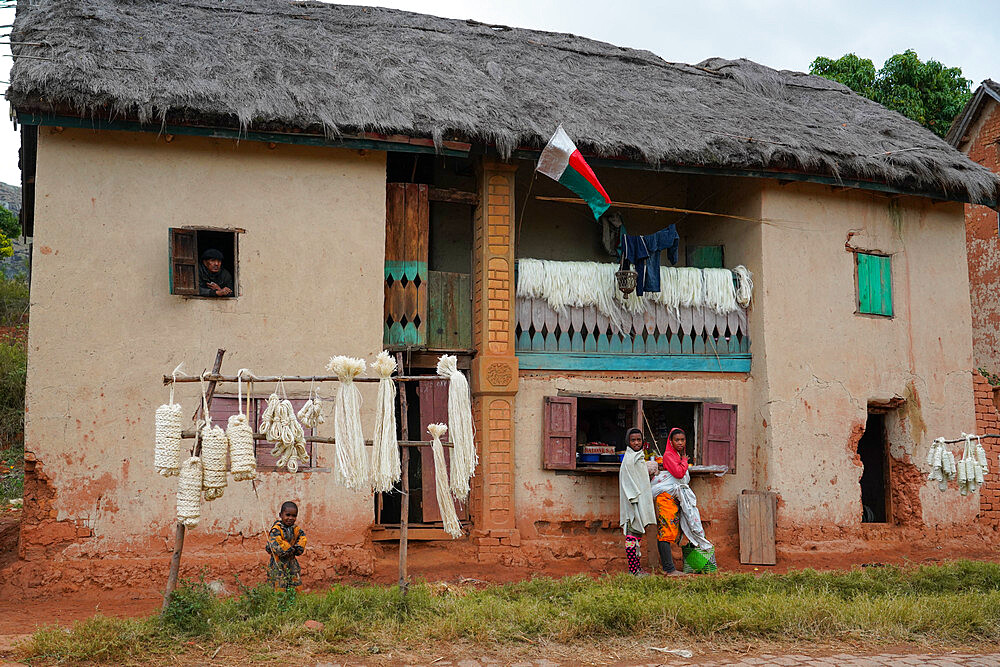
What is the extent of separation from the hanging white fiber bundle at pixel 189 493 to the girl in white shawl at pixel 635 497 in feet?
16.0

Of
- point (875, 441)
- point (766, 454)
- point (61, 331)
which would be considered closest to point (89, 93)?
point (61, 331)

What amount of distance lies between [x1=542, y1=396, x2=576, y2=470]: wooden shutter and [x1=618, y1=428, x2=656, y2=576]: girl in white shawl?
80cm

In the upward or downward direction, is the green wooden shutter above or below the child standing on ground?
above

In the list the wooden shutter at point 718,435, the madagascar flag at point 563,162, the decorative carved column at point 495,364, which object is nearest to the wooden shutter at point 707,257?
the wooden shutter at point 718,435

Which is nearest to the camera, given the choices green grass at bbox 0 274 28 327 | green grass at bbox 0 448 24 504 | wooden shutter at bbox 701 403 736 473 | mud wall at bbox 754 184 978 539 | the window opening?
wooden shutter at bbox 701 403 736 473

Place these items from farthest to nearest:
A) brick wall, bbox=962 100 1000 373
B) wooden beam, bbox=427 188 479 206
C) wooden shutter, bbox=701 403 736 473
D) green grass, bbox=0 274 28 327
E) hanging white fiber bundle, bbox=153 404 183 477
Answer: green grass, bbox=0 274 28 327, brick wall, bbox=962 100 1000 373, wooden shutter, bbox=701 403 736 473, wooden beam, bbox=427 188 479 206, hanging white fiber bundle, bbox=153 404 183 477

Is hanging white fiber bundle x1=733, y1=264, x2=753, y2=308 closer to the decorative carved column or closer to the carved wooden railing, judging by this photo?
the carved wooden railing

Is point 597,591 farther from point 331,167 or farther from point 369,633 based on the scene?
point 331,167

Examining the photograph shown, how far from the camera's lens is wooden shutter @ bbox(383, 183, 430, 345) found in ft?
34.6

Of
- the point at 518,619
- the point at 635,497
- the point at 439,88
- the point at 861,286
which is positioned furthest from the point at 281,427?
the point at 861,286

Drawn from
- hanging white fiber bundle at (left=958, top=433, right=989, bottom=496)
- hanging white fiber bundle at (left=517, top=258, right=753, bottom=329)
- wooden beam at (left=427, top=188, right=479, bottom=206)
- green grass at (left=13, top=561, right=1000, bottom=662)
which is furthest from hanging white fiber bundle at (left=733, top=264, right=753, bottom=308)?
green grass at (left=13, top=561, right=1000, bottom=662)

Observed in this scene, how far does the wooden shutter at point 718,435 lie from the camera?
11.1 metres

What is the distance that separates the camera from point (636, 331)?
11.2 meters

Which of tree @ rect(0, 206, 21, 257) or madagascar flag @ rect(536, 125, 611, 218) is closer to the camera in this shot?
madagascar flag @ rect(536, 125, 611, 218)
